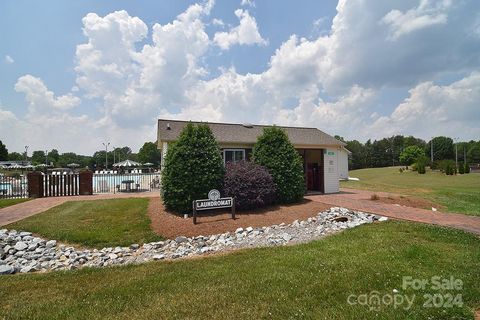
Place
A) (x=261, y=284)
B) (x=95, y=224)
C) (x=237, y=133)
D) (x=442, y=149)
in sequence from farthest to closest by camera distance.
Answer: (x=442, y=149) < (x=237, y=133) < (x=95, y=224) < (x=261, y=284)

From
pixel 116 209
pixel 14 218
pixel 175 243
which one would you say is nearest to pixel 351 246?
pixel 175 243

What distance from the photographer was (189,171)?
9.97m

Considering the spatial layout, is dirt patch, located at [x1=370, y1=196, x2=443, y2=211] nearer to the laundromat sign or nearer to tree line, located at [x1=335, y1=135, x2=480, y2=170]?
the laundromat sign

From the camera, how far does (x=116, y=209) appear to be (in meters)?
10.8

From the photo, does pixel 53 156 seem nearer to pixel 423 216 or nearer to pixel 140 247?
pixel 140 247

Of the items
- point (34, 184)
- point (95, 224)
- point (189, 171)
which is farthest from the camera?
point (34, 184)

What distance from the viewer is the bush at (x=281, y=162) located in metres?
11.7

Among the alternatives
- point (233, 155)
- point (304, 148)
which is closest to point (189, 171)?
point (233, 155)

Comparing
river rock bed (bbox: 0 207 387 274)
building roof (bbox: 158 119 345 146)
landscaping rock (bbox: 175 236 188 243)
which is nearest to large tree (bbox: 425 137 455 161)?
building roof (bbox: 158 119 345 146)

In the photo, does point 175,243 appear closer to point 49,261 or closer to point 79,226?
point 49,261

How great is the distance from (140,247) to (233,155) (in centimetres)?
716

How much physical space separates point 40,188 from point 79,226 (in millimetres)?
8009

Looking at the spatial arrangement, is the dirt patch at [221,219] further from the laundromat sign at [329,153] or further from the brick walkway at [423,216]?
the laundromat sign at [329,153]

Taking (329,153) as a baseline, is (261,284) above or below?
below
